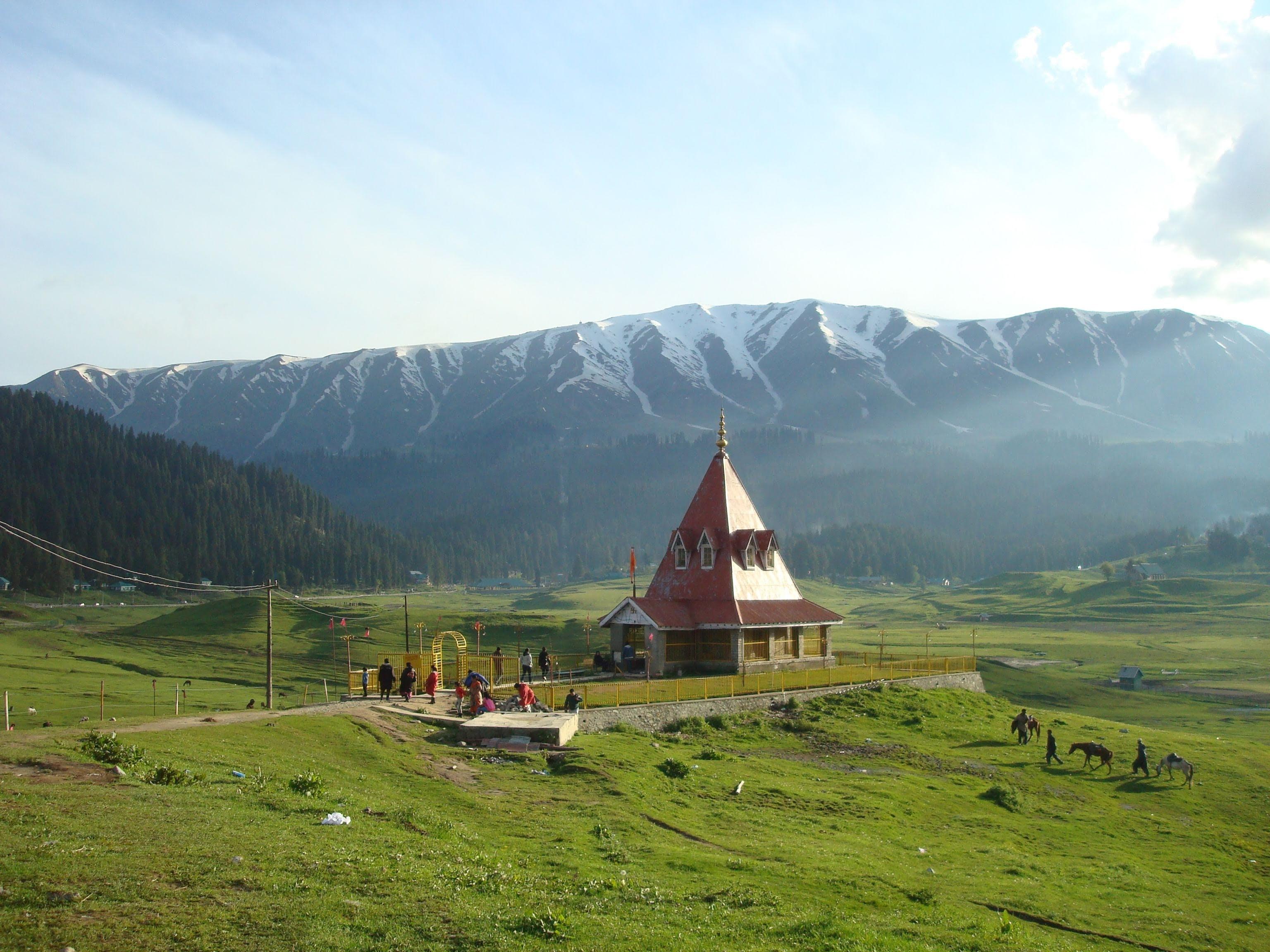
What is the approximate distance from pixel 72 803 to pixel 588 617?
134 metres

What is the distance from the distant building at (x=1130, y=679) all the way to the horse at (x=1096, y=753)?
2417 inches

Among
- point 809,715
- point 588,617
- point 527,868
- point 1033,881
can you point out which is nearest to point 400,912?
point 527,868

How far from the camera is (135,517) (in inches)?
6895

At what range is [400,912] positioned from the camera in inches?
540

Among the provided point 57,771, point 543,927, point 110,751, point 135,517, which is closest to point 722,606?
point 110,751

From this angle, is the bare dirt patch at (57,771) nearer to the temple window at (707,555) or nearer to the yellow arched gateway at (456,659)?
the yellow arched gateway at (456,659)

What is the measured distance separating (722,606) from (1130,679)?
225 feet

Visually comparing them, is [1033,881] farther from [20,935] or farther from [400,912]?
[20,935]

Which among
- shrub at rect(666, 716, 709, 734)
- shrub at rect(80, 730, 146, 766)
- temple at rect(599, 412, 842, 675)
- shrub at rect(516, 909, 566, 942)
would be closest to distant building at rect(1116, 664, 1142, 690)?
temple at rect(599, 412, 842, 675)

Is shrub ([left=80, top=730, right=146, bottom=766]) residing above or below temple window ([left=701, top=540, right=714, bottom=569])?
below

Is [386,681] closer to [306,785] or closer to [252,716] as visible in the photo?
[252,716]

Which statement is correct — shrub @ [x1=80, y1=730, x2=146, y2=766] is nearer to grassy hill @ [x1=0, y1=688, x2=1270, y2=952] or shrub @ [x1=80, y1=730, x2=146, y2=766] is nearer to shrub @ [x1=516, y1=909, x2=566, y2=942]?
grassy hill @ [x1=0, y1=688, x2=1270, y2=952]

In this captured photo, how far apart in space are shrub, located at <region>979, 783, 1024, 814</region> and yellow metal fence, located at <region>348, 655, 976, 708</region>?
35.8 feet

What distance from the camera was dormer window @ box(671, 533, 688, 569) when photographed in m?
49.2
